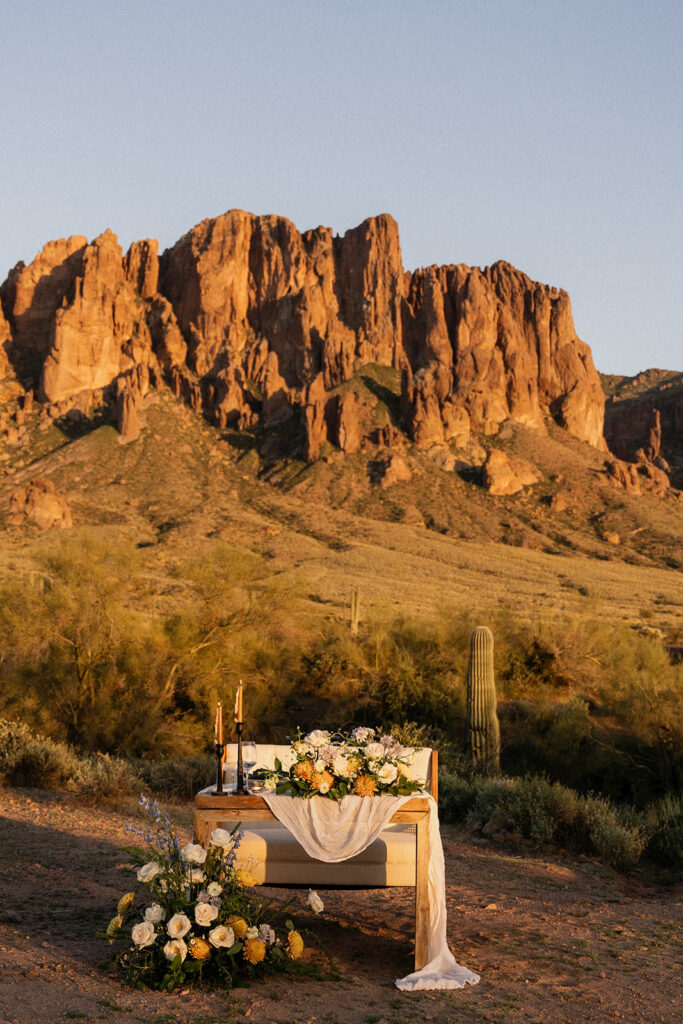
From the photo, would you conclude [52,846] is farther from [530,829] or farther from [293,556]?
[293,556]

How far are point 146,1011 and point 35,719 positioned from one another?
12.2m

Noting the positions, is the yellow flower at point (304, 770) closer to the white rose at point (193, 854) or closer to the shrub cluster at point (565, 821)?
the white rose at point (193, 854)

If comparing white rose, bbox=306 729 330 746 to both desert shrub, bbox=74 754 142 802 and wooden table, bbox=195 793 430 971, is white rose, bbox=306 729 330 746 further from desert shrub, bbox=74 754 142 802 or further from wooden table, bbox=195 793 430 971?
desert shrub, bbox=74 754 142 802

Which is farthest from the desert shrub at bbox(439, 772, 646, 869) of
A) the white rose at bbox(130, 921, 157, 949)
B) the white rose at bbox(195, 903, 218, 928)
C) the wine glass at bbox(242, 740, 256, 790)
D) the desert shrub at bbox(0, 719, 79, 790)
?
the white rose at bbox(130, 921, 157, 949)

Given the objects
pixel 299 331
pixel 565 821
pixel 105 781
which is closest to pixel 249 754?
pixel 105 781

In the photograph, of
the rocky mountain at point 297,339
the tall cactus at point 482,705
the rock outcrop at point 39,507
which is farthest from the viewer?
the rocky mountain at point 297,339

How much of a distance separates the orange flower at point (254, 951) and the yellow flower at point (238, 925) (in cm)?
7

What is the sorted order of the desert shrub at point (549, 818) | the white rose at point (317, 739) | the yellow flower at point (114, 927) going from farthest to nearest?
the desert shrub at point (549, 818) → the white rose at point (317, 739) → the yellow flower at point (114, 927)

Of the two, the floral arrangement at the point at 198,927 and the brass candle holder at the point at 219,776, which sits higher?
the brass candle holder at the point at 219,776

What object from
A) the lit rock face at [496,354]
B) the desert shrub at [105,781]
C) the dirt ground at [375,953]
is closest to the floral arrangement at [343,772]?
the dirt ground at [375,953]

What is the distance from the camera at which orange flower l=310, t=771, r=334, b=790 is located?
509cm

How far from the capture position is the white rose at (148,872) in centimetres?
472

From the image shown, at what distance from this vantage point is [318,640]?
69.4 feet

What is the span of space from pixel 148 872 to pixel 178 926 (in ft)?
1.08
